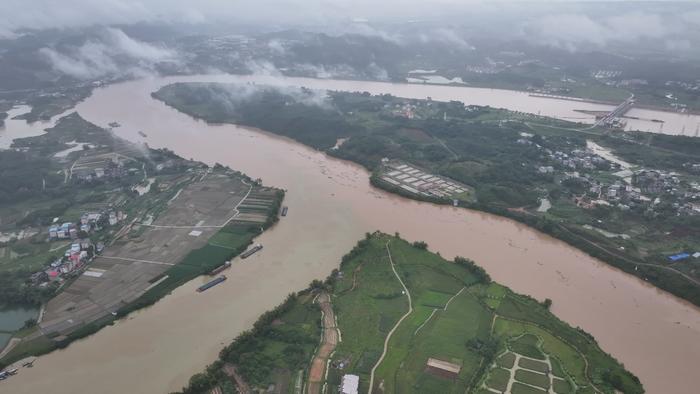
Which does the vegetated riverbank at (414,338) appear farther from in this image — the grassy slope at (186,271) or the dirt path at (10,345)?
the dirt path at (10,345)

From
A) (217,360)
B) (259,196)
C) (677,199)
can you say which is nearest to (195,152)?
(259,196)

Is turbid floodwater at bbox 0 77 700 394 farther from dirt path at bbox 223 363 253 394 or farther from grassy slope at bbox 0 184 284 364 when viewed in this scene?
dirt path at bbox 223 363 253 394

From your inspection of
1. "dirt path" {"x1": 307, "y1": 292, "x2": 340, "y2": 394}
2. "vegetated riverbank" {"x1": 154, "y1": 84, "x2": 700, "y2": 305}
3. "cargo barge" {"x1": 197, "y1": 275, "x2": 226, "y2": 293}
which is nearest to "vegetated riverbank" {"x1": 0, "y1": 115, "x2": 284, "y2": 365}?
"cargo barge" {"x1": 197, "y1": 275, "x2": 226, "y2": 293}

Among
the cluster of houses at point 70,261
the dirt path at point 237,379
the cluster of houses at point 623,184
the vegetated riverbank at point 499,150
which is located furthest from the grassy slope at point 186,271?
the cluster of houses at point 623,184

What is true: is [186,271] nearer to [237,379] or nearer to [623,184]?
[237,379]

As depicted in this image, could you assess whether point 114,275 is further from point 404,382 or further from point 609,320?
point 609,320

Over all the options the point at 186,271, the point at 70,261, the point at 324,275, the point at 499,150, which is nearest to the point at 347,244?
the point at 324,275
